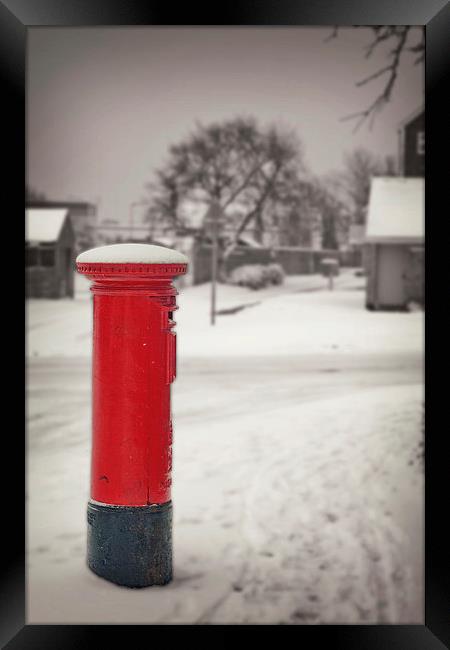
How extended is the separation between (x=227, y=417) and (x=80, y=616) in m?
4.48

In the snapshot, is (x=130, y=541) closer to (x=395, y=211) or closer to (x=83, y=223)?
(x=395, y=211)

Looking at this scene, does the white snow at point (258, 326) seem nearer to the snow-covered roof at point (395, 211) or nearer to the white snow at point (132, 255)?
the snow-covered roof at point (395, 211)

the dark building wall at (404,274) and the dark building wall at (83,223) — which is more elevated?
the dark building wall at (83,223)

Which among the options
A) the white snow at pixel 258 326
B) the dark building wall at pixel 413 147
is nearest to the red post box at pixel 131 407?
the white snow at pixel 258 326

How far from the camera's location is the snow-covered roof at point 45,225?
74.2ft

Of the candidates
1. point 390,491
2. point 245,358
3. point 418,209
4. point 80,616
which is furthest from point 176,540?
point 418,209

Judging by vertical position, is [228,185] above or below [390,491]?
above

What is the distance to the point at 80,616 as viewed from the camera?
364 centimetres

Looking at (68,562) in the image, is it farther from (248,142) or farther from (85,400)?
(248,142)

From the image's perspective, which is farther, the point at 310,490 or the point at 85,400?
the point at 85,400

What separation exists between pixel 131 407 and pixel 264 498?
2161mm

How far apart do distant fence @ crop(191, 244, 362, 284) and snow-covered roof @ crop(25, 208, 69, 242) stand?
3872 millimetres

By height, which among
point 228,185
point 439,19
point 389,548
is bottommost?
point 389,548

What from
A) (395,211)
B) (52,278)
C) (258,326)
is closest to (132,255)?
(258,326)
